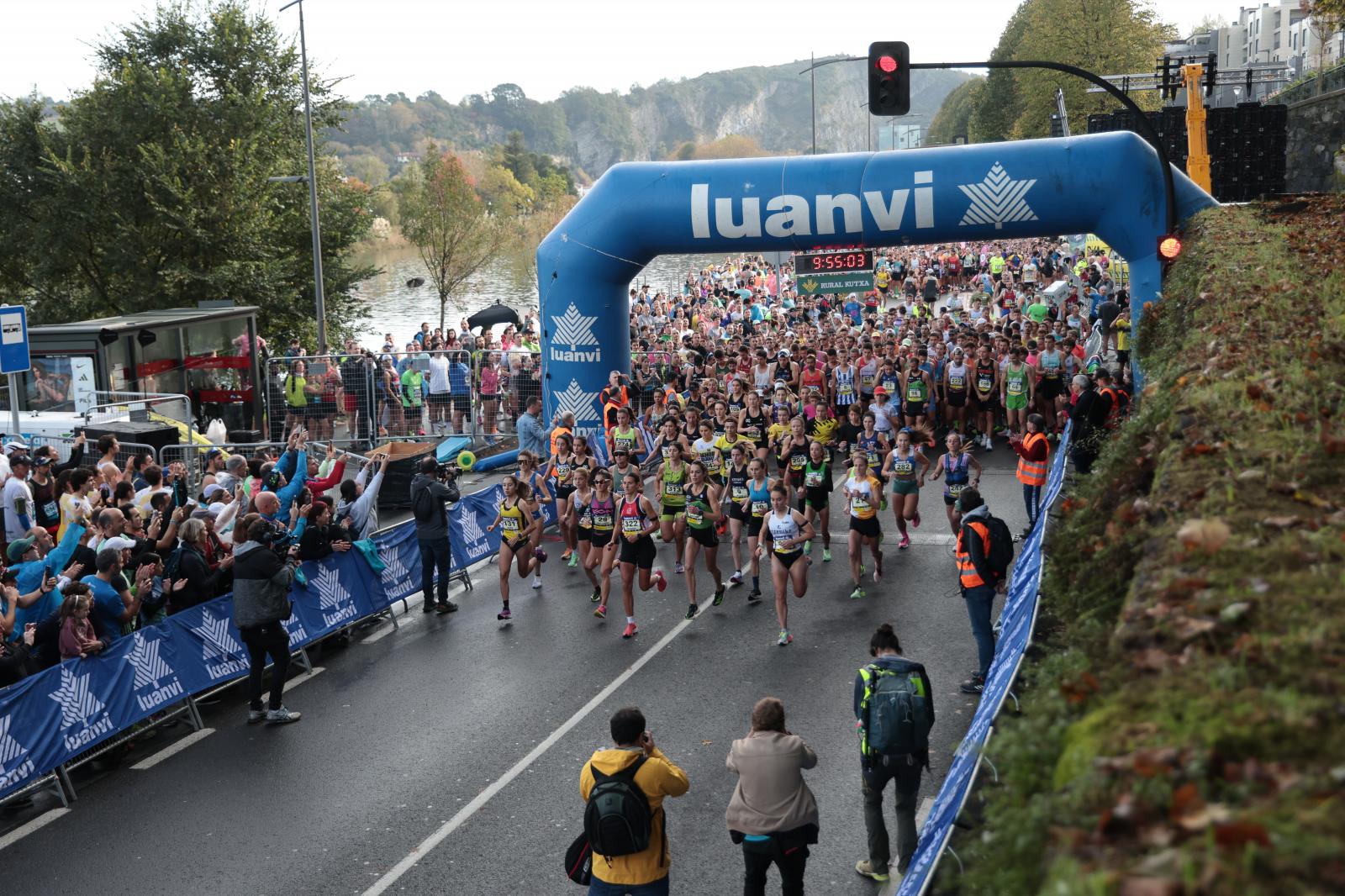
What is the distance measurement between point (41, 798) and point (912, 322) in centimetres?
2449

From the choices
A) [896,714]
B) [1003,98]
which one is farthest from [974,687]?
[1003,98]

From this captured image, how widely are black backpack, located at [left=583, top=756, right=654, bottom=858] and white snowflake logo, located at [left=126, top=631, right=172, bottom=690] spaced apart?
17.8 ft

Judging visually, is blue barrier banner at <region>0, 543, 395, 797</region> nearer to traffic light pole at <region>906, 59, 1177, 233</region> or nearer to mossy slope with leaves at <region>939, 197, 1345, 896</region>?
mossy slope with leaves at <region>939, 197, 1345, 896</region>

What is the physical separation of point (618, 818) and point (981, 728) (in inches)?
80.0

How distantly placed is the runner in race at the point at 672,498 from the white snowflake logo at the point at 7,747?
267 inches

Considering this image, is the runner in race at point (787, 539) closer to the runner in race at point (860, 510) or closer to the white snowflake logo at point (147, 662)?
the runner in race at point (860, 510)

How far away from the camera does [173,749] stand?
10.0m

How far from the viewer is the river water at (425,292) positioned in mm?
69750

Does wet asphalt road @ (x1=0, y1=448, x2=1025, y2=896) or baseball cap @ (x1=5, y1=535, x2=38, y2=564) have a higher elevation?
baseball cap @ (x1=5, y1=535, x2=38, y2=564)

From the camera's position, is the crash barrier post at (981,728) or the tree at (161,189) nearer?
the crash barrier post at (981,728)

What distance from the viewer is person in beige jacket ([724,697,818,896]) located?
6457 millimetres

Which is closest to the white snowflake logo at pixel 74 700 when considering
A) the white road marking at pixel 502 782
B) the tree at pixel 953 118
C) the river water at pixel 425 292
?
the white road marking at pixel 502 782

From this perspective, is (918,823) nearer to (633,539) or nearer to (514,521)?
(633,539)

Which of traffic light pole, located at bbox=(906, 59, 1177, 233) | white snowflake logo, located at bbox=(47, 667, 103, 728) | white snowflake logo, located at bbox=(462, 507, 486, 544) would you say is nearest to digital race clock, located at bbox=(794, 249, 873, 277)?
traffic light pole, located at bbox=(906, 59, 1177, 233)
